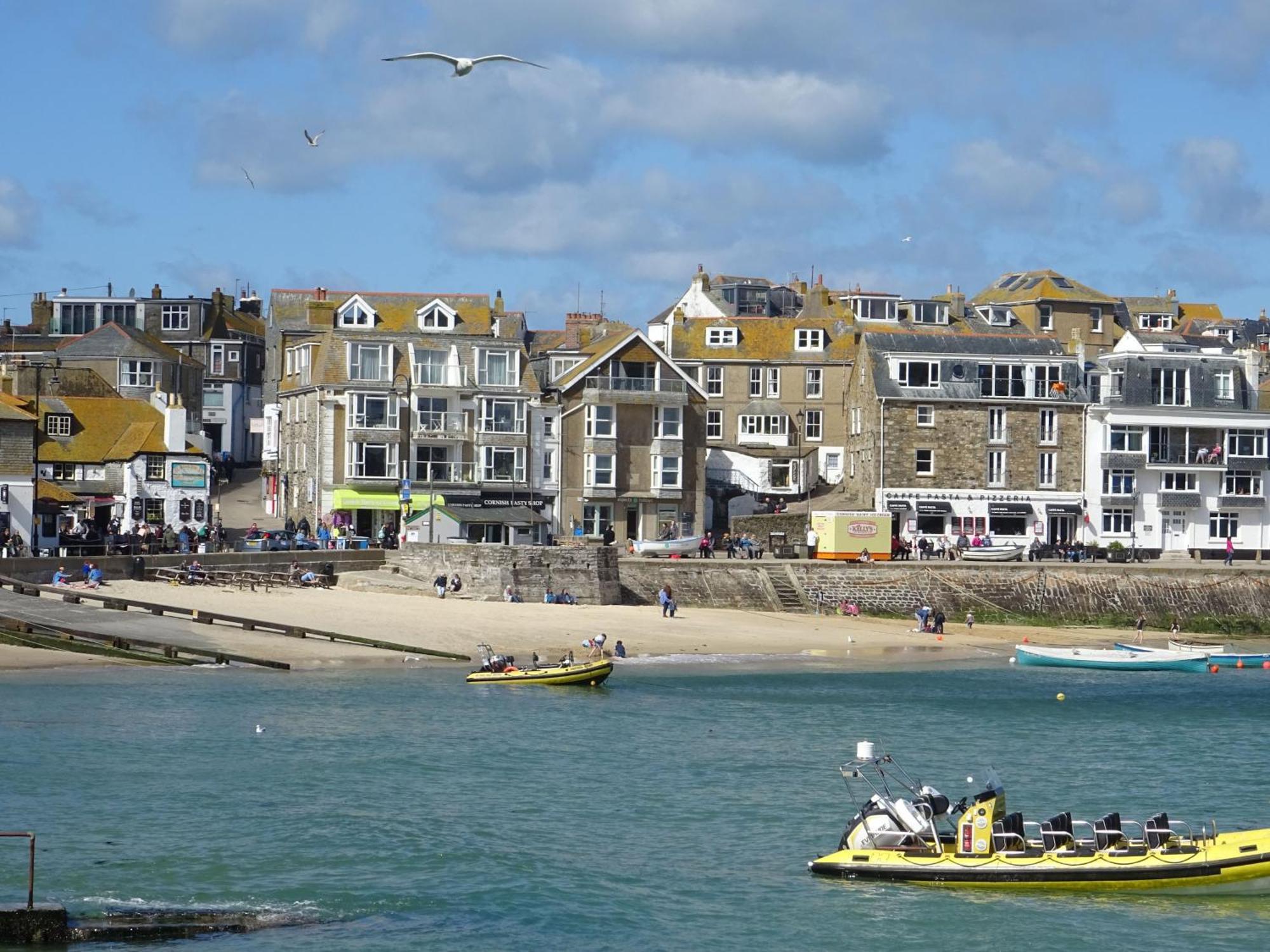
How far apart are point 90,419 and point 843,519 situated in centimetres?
3216

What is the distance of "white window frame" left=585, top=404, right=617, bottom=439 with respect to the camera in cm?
8362

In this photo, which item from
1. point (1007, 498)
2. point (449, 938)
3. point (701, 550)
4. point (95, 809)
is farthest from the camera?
point (1007, 498)

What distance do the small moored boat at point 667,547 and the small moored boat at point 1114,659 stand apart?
57.3 ft

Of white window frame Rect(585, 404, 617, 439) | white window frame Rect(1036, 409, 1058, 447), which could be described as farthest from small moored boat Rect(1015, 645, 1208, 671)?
white window frame Rect(585, 404, 617, 439)

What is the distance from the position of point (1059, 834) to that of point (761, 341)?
6589 cm

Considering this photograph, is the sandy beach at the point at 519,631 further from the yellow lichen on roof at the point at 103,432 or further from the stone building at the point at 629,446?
the yellow lichen on roof at the point at 103,432

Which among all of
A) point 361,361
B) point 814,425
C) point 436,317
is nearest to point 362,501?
point 361,361

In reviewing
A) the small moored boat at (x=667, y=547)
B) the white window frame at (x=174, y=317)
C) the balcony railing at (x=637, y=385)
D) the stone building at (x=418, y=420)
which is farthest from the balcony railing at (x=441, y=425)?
the white window frame at (x=174, y=317)

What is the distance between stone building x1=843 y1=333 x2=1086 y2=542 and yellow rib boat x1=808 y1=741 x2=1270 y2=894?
170 feet

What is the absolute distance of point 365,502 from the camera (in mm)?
80500

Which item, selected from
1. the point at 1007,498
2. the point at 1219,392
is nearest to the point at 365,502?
the point at 1007,498

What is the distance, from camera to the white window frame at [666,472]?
84250 millimetres

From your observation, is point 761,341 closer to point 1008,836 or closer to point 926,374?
point 926,374

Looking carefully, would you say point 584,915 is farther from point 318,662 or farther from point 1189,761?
point 318,662
